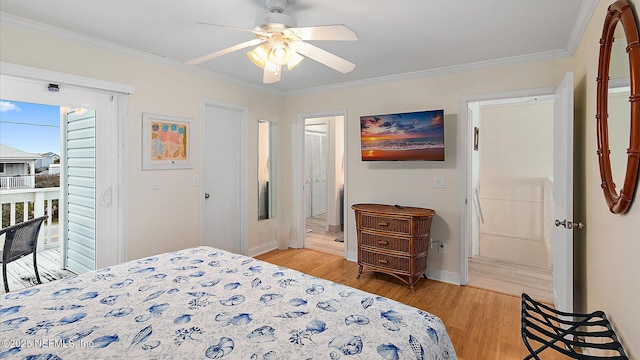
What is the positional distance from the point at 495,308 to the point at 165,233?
328 centimetres

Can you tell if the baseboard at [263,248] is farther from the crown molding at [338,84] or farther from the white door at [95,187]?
the crown molding at [338,84]

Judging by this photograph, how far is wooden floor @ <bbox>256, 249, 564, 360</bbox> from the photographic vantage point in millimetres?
2250

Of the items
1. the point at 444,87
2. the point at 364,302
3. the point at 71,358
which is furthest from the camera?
the point at 444,87

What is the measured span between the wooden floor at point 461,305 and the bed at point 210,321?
108 cm

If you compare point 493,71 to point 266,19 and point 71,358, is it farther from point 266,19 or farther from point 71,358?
point 71,358

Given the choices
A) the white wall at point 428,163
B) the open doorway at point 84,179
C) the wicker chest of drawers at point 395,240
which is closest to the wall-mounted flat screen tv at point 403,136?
the white wall at point 428,163

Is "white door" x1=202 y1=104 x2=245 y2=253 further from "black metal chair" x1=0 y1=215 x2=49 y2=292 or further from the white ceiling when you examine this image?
"black metal chair" x1=0 y1=215 x2=49 y2=292

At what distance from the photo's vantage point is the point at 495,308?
2848 millimetres

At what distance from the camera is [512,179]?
508 cm

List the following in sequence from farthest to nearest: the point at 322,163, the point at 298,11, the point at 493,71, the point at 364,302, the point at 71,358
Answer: the point at 322,163 < the point at 493,71 < the point at 298,11 < the point at 364,302 < the point at 71,358

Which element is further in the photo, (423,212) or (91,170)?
(423,212)

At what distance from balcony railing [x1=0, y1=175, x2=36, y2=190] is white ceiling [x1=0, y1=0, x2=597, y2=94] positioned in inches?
44.9

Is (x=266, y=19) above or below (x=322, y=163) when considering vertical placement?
above

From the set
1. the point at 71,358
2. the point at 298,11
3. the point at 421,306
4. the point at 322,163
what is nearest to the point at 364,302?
the point at 71,358
